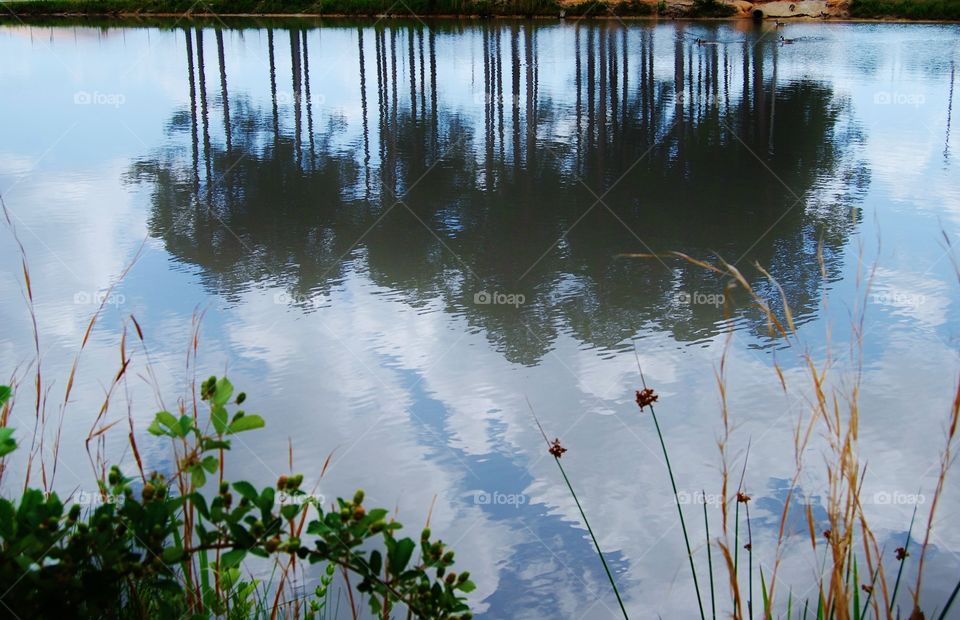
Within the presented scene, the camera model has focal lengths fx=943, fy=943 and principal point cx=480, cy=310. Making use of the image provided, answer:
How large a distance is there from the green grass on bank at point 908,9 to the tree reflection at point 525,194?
15.1m

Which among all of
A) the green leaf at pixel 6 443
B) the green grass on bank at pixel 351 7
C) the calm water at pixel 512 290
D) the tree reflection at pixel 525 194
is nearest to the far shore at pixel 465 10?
the green grass on bank at pixel 351 7

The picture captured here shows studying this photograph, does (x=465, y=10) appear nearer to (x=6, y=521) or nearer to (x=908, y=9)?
(x=908, y=9)

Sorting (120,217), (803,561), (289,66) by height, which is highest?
(289,66)

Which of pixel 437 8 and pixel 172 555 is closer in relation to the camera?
pixel 172 555

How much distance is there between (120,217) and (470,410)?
11.7 ft

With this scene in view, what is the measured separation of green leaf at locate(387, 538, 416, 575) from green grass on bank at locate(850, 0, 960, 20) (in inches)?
1051

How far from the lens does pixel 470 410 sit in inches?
132

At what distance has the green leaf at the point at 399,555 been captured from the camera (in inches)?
48.9

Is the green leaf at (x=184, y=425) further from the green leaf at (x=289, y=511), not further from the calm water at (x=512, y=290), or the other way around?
the calm water at (x=512, y=290)

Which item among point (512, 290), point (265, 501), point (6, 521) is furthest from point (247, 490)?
point (512, 290)

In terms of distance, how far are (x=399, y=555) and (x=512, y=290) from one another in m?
3.32

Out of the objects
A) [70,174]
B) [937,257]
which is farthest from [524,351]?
[70,174]

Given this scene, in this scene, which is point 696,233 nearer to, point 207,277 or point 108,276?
point 207,277

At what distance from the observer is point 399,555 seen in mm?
1248
